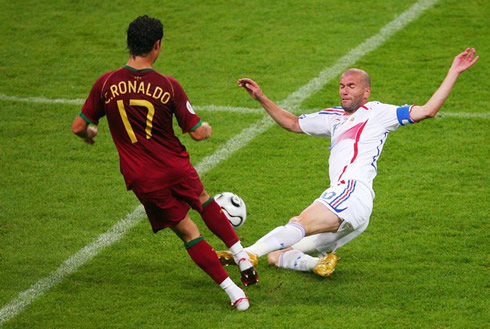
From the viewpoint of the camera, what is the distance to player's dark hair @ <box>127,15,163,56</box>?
18.6ft

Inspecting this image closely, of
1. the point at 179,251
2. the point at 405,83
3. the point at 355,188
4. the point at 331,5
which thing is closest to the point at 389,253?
the point at 355,188

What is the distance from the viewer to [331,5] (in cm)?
1259

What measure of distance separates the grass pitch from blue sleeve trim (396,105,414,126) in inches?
41.5

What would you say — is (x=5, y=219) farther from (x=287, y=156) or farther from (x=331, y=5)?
(x=331, y=5)

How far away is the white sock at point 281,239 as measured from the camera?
20.2 ft

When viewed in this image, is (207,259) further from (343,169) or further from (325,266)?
(343,169)

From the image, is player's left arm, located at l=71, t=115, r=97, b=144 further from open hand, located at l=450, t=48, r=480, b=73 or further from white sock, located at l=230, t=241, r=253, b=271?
open hand, located at l=450, t=48, r=480, b=73

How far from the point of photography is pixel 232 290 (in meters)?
6.04

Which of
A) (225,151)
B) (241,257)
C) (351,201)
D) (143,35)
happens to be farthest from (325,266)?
(225,151)

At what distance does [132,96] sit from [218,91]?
4.66 metres

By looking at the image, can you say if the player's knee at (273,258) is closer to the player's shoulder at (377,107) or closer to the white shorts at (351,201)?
the white shorts at (351,201)

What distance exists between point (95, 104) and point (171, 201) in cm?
78

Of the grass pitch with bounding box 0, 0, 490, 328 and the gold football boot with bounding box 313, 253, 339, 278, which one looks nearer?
the grass pitch with bounding box 0, 0, 490, 328

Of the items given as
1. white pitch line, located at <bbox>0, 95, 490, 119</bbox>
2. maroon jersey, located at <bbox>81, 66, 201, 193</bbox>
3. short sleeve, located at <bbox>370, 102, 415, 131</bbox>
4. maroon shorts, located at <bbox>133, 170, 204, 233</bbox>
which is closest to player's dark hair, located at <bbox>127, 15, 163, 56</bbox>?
maroon jersey, located at <bbox>81, 66, 201, 193</bbox>
